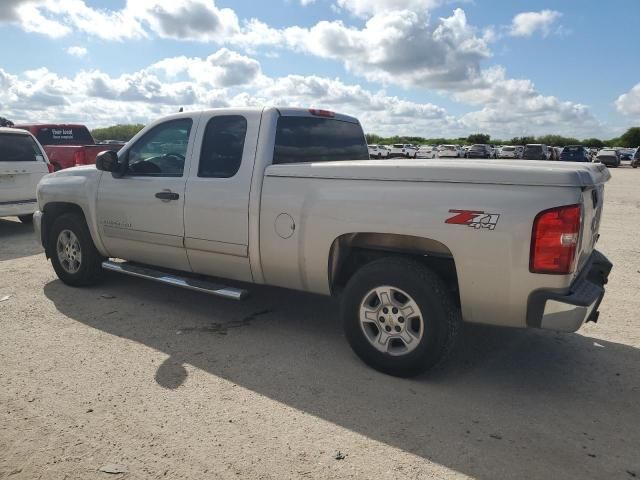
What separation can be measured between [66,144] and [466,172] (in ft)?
44.2

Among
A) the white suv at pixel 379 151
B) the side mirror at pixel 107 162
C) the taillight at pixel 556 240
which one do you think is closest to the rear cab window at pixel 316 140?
the side mirror at pixel 107 162

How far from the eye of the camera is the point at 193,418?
121 inches

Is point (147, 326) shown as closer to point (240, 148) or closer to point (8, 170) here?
point (240, 148)

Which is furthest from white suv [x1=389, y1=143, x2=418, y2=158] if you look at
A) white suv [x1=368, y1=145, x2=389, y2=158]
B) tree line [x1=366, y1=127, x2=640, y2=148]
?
tree line [x1=366, y1=127, x2=640, y2=148]

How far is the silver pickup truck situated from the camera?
304cm

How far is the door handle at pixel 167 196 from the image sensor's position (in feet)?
15.0

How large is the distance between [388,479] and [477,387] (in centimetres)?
125

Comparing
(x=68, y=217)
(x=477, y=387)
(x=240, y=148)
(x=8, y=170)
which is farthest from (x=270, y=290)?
(x=8, y=170)

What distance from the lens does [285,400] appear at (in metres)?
3.29

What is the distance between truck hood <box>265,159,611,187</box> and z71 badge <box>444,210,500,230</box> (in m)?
0.19

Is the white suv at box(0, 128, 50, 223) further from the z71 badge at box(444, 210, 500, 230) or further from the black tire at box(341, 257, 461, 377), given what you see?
the z71 badge at box(444, 210, 500, 230)

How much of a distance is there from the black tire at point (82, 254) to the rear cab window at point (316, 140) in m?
2.57

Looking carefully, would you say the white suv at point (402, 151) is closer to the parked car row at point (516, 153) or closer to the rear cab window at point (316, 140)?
the parked car row at point (516, 153)

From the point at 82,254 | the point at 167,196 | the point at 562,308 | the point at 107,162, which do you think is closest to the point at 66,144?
the point at 82,254
